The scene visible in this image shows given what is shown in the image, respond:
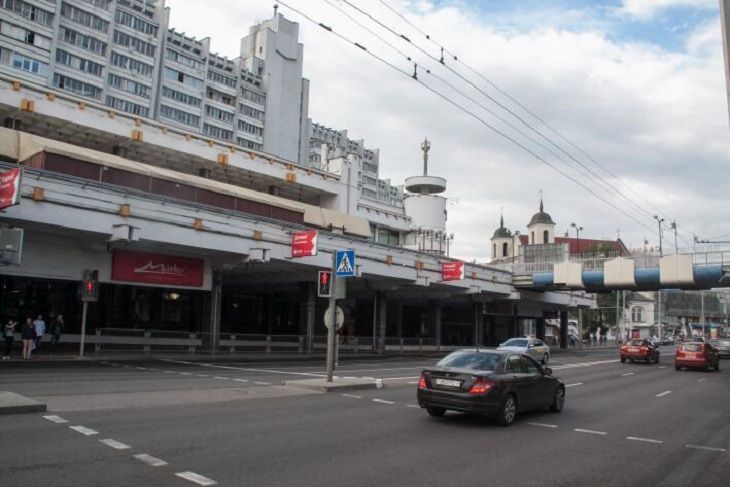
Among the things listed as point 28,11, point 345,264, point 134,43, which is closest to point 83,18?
point 28,11

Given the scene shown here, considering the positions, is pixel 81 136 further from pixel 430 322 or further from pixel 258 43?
pixel 258 43

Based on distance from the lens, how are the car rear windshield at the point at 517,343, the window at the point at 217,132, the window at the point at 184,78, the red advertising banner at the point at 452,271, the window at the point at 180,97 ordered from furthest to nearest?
the window at the point at 217,132
the window at the point at 184,78
the window at the point at 180,97
the red advertising banner at the point at 452,271
the car rear windshield at the point at 517,343

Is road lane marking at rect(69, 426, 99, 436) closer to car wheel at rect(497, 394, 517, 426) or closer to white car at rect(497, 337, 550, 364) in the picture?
car wheel at rect(497, 394, 517, 426)

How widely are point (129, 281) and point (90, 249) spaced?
2306mm

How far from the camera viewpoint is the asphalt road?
24.2 feet

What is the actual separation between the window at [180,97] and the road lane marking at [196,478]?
277 feet

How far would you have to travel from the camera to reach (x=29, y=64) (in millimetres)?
62781

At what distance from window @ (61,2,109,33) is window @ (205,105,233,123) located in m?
21.0

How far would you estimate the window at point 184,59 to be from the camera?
282 feet

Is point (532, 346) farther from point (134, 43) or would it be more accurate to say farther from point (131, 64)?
point (134, 43)

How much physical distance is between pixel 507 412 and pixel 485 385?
839 millimetres

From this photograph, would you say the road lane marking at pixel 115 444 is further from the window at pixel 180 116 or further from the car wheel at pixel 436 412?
the window at pixel 180 116

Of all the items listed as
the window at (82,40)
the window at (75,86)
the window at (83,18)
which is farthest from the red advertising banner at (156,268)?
the window at (83,18)

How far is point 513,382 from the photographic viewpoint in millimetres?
11852
